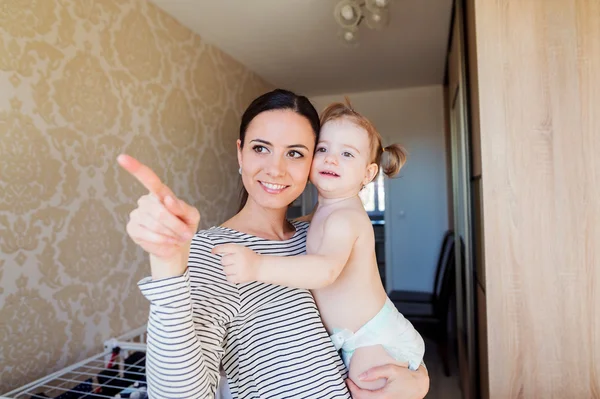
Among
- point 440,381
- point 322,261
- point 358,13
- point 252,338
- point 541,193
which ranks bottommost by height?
point 440,381

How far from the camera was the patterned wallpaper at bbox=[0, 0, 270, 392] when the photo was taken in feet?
Result: 5.63

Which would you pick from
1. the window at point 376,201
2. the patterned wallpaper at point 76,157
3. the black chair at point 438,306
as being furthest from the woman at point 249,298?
the window at point 376,201

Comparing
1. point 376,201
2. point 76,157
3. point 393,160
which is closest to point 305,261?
point 393,160

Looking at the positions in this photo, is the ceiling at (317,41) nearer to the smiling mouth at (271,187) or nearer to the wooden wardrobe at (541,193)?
the wooden wardrobe at (541,193)

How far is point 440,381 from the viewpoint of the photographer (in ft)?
10.0

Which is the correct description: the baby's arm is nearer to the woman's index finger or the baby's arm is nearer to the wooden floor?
the woman's index finger

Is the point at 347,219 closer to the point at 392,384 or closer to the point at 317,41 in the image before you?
the point at 392,384

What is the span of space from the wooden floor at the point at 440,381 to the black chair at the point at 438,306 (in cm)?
5

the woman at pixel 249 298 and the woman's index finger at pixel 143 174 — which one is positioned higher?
the woman's index finger at pixel 143 174

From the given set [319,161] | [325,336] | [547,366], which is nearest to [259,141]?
[319,161]

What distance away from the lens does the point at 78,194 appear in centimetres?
202

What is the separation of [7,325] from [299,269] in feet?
4.88

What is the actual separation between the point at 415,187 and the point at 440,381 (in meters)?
2.13

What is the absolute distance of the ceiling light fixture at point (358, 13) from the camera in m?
2.31
